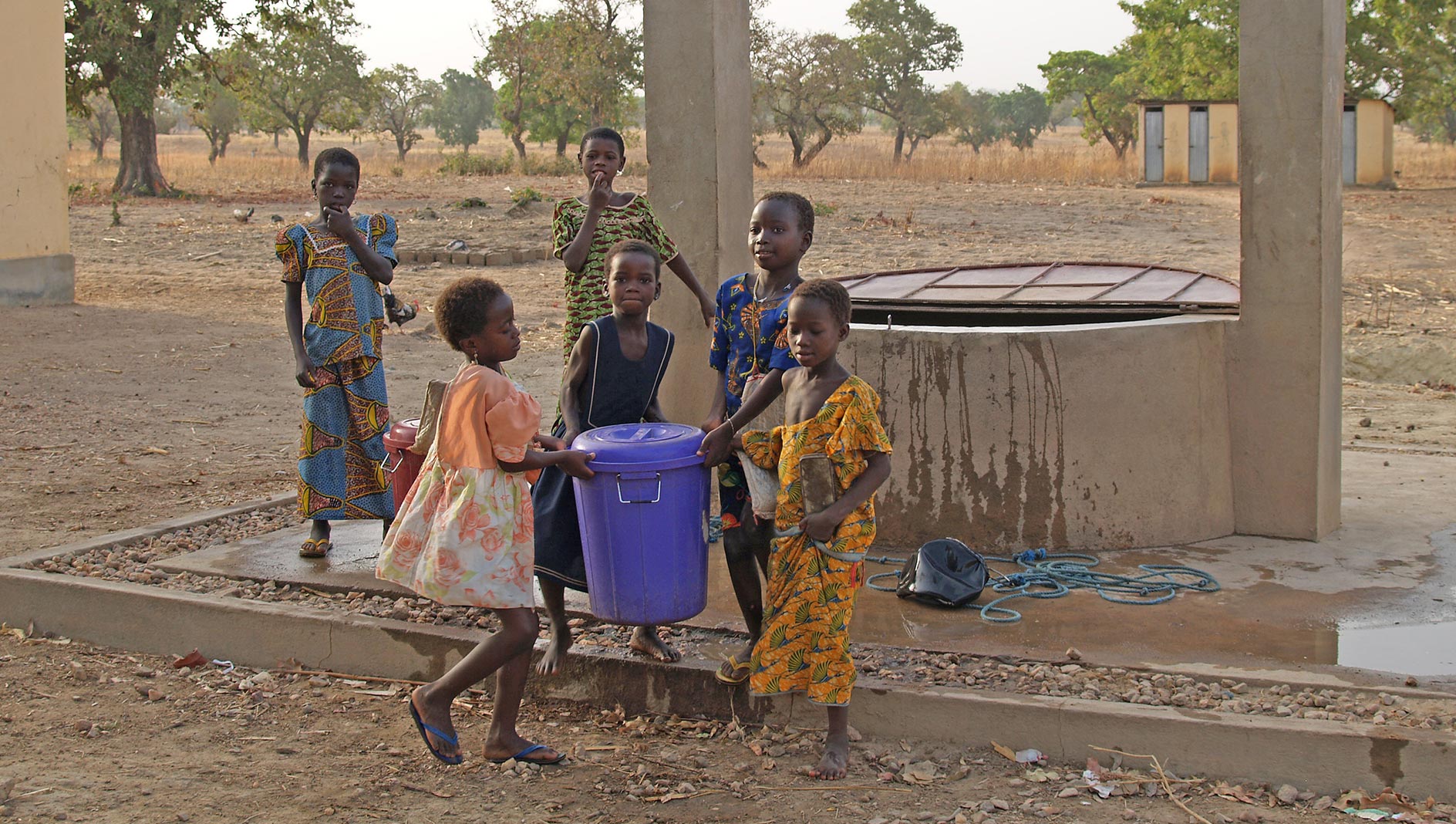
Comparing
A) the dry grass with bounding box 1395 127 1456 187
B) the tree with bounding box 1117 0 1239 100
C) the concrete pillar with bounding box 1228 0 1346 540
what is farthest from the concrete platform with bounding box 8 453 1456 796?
the tree with bounding box 1117 0 1239 100

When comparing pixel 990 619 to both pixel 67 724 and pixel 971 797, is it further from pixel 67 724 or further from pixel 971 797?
pixel 67 724

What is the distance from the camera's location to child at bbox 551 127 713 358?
4742 mm

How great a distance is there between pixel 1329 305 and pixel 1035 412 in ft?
4.00

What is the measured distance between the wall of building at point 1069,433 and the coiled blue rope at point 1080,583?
234 mm

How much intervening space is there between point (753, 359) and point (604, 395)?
1.55 ft

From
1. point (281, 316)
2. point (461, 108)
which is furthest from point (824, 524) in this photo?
point (461, 108)

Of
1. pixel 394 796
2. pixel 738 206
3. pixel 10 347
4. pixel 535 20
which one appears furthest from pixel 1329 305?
pixel 535 20

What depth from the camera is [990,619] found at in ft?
14.2

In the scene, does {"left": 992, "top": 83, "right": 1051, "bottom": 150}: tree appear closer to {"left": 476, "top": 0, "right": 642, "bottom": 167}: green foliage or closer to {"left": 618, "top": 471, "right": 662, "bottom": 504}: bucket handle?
{"left": 476, "top": 0, "right": 642, "bottom": 167}: green foliage

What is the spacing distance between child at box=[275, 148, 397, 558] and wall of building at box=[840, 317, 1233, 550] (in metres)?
2.07

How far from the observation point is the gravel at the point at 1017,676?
3.51 meters

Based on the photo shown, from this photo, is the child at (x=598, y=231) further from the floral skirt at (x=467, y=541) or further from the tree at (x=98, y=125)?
the tree at (x=98, y=125)

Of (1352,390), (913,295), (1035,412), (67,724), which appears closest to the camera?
(67,724)

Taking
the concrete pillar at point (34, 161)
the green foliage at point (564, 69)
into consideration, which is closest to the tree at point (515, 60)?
the green foliage at point (564, 69)
